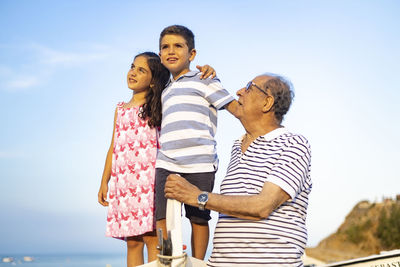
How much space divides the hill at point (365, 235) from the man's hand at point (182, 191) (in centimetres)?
1489

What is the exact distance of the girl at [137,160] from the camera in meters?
4.26

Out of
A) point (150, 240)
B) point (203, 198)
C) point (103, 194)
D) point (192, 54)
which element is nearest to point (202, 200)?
point (203, 198)

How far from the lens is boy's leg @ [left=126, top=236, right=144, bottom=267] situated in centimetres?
427

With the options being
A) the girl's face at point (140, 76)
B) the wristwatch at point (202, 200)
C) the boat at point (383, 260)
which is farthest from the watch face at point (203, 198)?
the boat at point (383, 260)

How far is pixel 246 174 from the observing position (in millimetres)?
2881

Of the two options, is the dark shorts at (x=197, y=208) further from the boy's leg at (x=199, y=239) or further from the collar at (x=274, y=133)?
the collar at (x=274, y=133)

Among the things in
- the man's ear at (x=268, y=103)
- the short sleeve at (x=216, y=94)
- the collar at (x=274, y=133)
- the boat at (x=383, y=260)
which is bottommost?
the boat at (x=383, y=260)

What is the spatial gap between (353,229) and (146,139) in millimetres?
17277

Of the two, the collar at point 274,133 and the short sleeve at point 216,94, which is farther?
the short sleeve at point 216,94

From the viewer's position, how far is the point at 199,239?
12.6ft

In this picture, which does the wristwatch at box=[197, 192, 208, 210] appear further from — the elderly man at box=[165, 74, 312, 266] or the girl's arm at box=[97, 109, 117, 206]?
the girl's arm at box=[97, 109, 117, 206]

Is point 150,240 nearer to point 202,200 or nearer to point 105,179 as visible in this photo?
point 105,179

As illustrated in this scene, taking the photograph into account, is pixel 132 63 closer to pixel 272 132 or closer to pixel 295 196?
pixel 272 132

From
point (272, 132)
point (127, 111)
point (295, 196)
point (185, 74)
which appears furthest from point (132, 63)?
point (295, 196)
